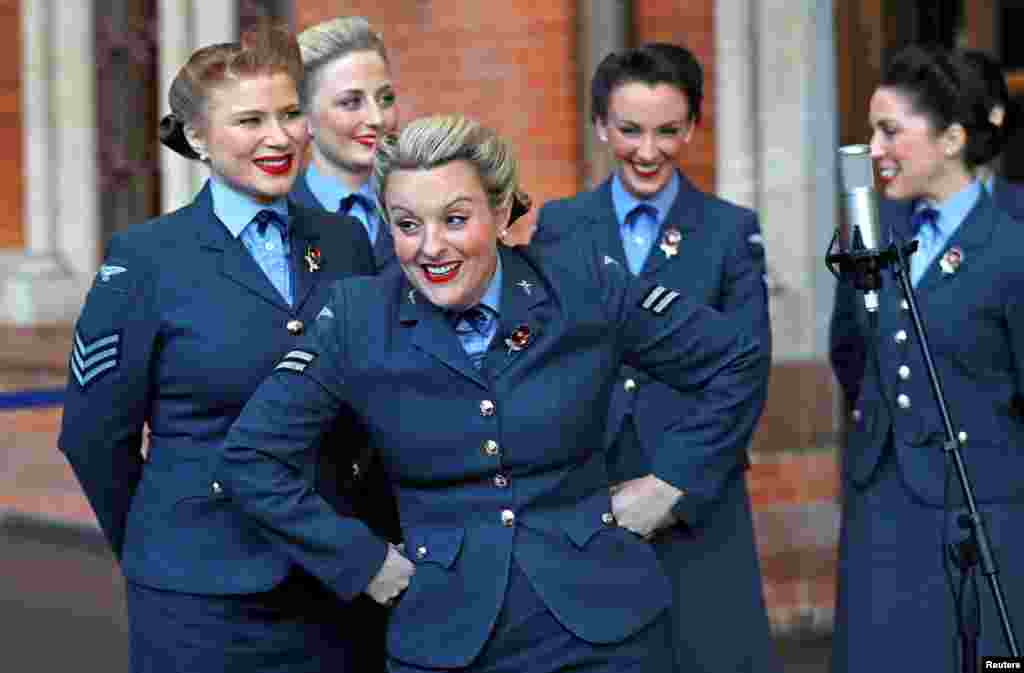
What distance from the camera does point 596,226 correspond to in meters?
5.16

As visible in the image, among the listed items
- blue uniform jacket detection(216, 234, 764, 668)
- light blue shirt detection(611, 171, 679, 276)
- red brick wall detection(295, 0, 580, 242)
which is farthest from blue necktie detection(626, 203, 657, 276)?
red brick wall detection(295, 0, 580, 242)

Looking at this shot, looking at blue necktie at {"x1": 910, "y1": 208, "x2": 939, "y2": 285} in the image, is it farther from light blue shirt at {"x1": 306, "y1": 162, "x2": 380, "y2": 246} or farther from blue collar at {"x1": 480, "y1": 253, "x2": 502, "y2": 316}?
blue collar at {"x1": 480, "y1": 253, "x2": 502, "y2": 316}

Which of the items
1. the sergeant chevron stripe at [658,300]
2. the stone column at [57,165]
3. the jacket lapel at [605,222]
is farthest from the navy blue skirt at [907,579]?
the stone column at [57,165]

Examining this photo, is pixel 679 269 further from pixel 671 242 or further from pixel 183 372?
pixel 183 372

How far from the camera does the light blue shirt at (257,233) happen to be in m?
4.20

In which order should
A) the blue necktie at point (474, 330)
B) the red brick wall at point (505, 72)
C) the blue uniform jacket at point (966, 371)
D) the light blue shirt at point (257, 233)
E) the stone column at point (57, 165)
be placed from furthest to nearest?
the stone column at point (57, 165) → the red brick wall at point (505, 72) → the blue uniform jacket at point (966, 371) → the light blue shirt at point (257, 233) → the blue necktie at point (474, 330)

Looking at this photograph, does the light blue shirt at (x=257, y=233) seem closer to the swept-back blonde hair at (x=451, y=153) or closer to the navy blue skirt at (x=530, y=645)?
the swept-back blonde hair at (x=451, y=153)

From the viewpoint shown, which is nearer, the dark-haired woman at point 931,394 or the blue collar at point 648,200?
the dark-haired woman at point 931,394

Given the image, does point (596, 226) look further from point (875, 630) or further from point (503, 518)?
point (503, 518)

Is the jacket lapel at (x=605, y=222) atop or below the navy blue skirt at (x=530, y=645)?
atop

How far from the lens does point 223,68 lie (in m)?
4.11

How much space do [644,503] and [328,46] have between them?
139 cm

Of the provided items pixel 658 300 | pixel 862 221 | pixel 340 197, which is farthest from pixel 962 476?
pixel 340 197

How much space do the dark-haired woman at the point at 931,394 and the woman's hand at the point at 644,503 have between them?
767 millimetres
